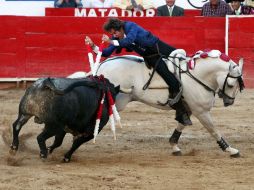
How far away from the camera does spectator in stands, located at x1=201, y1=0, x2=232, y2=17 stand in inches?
566

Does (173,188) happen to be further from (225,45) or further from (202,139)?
(225,45)

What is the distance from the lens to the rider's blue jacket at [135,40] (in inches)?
330

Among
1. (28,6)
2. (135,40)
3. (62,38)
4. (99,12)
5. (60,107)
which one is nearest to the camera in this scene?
(60,107)

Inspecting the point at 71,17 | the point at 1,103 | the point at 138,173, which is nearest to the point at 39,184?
the point at 138,173

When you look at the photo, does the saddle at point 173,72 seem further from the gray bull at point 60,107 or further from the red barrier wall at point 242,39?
the red barrier wall at point 242,39

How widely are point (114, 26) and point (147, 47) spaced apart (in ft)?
1.78

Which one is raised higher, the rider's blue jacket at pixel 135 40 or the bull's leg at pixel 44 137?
the rider's blue jacket at pixel 135 40

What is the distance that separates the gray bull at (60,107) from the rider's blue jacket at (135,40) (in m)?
0.61

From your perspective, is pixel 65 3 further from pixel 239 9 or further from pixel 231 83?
pixel 231 83

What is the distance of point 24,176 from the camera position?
7.08 m

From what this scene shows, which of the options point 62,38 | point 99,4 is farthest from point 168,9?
point 62,38

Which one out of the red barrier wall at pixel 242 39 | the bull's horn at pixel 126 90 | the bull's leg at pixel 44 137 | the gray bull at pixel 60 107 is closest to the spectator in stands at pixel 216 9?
the red barrier wall at pixel 242 39

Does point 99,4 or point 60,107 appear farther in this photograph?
point 99,4

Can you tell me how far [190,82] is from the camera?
8.88 metres
